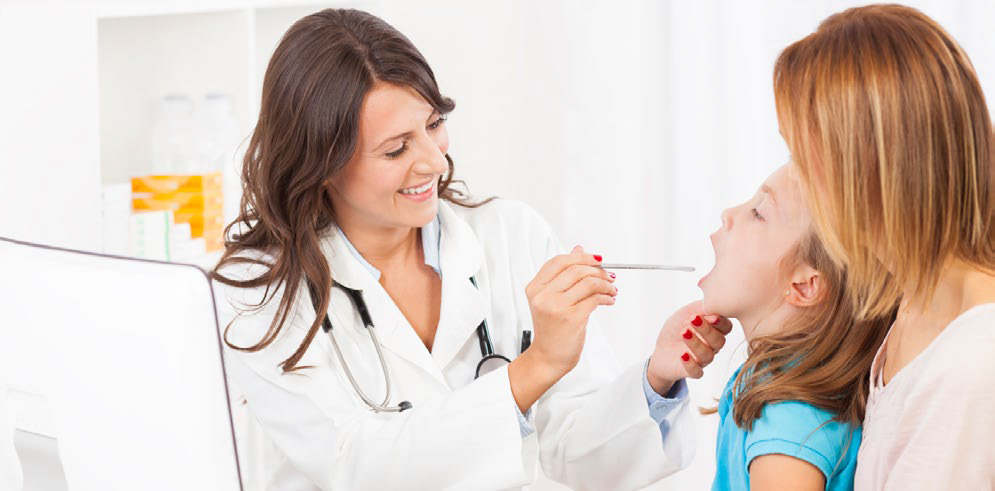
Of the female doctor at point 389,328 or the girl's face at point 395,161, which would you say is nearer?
the female doctor at point 389,328

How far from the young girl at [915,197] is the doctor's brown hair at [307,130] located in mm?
683

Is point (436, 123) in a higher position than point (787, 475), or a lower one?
higher

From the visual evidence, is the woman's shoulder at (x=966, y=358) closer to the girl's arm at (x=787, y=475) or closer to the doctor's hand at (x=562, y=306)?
the girl's arm at (x=787, y=475)

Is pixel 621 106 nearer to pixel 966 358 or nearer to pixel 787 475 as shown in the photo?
pixel 787 475

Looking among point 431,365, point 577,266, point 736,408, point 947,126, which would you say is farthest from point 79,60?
point 947,126

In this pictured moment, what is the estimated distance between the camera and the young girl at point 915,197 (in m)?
0.91

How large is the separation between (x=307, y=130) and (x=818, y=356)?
31.0 inches

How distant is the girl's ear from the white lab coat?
28 cm

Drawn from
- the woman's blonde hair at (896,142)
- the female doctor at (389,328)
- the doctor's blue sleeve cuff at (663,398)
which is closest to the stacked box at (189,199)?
the female doctor at (389,328)

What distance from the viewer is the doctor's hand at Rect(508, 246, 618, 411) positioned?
130 centimetres

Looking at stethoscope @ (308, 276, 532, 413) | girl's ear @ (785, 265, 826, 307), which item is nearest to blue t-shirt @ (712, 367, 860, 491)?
girl's ear @ (785, 265, 826, 307)

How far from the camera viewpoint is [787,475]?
1074mm

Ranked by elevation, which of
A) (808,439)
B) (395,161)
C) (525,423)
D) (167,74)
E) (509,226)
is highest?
(167,74)

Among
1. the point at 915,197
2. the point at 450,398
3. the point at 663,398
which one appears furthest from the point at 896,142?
the point at 450,398
